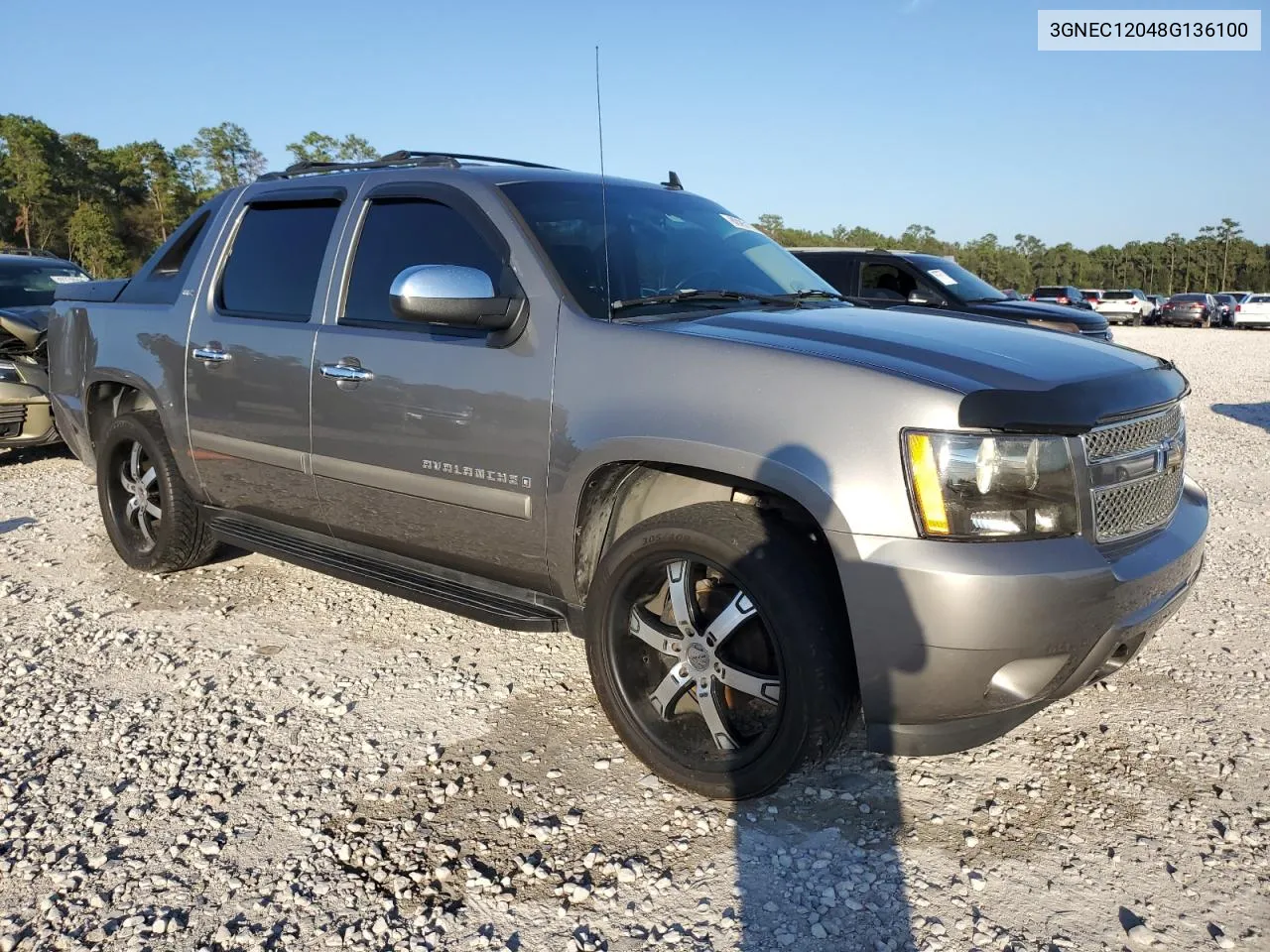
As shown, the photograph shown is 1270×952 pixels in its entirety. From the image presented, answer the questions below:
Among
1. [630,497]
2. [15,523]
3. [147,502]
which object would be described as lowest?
[15,523]

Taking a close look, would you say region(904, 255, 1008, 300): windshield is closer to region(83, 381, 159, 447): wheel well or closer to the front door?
the front door

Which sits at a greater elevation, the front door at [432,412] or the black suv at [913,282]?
the black suv at [913,282]

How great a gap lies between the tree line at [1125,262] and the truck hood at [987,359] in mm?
75192

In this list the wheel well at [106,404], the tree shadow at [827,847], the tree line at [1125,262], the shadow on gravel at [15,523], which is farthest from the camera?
the tree line at [1125,262]

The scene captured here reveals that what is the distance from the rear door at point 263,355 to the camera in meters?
3.80

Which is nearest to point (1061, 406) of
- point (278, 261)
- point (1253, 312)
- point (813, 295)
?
point (813, 295)

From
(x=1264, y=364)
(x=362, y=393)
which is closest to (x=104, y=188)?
(x=1264, y=364)

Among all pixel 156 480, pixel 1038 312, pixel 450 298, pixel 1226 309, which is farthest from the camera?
pixel 1226 309

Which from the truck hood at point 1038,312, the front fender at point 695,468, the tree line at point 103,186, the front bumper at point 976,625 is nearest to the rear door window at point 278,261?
the front fender at point 695,468

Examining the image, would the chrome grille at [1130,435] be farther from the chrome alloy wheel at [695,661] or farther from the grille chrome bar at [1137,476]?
the chrome alloy wheel at [695,661]

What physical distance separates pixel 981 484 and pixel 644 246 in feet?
5.69

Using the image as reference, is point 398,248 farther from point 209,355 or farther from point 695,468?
point 695,468

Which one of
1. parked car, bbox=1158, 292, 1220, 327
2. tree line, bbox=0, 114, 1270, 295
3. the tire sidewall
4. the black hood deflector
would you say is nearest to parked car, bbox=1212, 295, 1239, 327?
parked car, bbox=1158, 292, 1220, 327

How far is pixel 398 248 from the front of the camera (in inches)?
141
